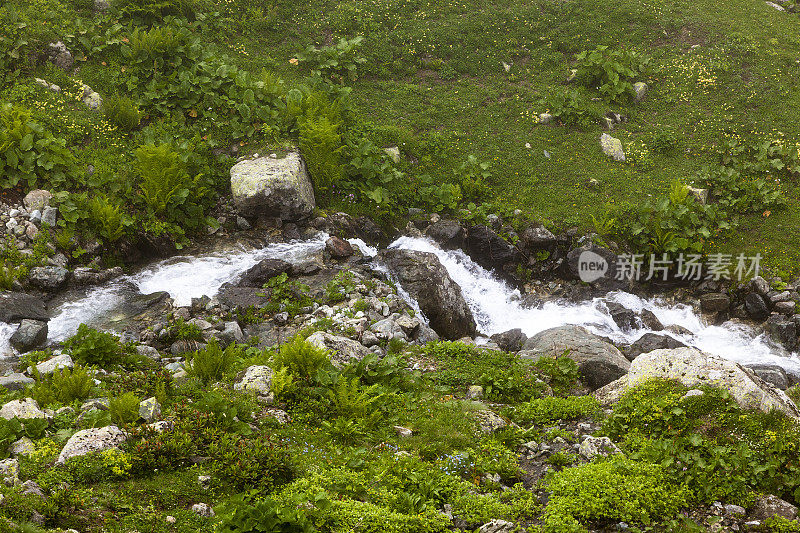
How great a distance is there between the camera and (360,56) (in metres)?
24.3

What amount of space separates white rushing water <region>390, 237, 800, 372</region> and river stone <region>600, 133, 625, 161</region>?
6007 mm

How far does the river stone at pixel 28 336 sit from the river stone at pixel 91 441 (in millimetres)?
6036

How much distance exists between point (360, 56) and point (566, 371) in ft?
59.3

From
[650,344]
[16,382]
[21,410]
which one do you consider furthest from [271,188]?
[650,344]

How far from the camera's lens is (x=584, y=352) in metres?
12.1

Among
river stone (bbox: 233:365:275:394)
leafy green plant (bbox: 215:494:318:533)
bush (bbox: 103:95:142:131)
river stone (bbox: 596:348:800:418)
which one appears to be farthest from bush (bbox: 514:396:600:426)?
bush (bbox: 103:95:142:131)

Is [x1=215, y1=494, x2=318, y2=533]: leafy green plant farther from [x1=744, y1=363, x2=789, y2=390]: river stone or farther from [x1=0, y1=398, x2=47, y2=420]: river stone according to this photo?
[x1=744, y1=363, x2=789, y2=390]: river stone

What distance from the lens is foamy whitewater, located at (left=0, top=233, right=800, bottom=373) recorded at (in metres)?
14.0

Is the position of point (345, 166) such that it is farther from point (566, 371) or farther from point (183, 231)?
point (566, 371)

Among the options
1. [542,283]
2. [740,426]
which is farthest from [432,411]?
[542,283]

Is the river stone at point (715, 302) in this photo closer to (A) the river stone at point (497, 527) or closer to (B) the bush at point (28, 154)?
(A) the river stone at point (497, 527)

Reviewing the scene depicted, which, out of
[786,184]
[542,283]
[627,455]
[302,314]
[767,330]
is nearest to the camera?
[627,455]

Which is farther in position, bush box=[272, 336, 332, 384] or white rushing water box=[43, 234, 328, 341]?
white rushing water box=[43, 234, 328, 341]

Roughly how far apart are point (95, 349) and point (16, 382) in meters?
1.36
